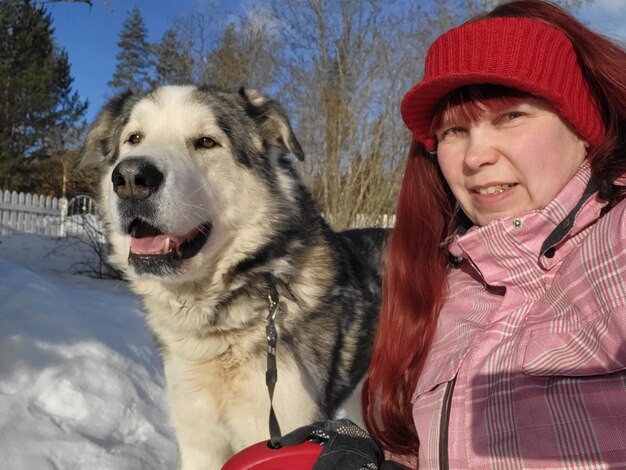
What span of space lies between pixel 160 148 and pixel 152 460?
1.76 metres

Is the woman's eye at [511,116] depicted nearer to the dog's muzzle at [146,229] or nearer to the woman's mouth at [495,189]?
the woman's mouth at [495,189]

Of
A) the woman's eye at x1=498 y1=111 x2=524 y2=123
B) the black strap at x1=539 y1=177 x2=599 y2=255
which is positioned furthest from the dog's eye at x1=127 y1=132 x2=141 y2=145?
the black strap at x1=539 y1=177 x2=599 y2=255

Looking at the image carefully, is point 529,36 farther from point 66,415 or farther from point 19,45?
point 19,45

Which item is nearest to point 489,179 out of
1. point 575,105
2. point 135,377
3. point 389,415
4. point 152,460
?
point 575,105

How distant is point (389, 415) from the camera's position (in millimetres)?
1874

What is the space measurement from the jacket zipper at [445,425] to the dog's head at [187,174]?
1298 mm

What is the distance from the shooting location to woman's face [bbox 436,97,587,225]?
1.47 meters

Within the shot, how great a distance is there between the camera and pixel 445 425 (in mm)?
1504

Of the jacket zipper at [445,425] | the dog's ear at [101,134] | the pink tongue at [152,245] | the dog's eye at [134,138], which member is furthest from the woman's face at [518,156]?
the dog's ear at [101,134]

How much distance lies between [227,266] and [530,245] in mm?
1472

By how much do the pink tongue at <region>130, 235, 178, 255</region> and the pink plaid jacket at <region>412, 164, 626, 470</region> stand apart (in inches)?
49.7

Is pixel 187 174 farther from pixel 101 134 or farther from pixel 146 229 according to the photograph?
pixel 101 134

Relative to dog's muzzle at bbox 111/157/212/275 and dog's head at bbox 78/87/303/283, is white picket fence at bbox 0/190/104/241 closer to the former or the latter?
dog's head at bbox 78/87/303/283

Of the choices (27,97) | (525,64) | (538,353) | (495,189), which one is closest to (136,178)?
(495,189)
